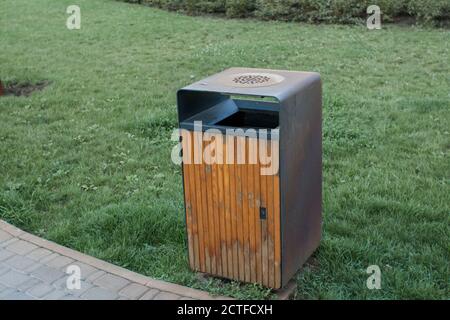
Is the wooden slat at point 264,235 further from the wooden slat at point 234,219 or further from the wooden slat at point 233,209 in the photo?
the wooden slat at point 233,209

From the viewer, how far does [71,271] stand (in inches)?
147

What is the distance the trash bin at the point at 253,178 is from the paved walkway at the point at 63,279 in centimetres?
29

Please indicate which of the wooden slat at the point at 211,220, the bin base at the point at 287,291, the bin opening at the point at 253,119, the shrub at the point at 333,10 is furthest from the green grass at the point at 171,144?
the bin opening at the point at 253,119

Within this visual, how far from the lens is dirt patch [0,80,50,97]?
26.4ft

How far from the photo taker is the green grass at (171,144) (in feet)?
12.7

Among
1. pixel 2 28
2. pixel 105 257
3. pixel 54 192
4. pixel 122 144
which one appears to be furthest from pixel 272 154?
pixel 2 28

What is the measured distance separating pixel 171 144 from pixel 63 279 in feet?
8.07

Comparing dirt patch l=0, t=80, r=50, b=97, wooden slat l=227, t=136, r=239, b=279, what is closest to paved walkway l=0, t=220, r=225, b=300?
wooden slat l=227, t=136, r=239, b=279

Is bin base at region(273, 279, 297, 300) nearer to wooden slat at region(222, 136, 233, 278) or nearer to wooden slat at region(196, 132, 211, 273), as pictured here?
wooden slat at region(222, 136, 233, 278)

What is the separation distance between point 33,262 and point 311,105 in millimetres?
1937

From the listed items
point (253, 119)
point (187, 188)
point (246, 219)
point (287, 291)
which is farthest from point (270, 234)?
point (253, 119)

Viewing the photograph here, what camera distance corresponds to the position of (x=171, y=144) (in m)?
5.94

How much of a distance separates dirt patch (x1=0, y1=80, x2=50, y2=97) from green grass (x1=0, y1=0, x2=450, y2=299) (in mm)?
186
